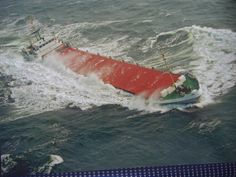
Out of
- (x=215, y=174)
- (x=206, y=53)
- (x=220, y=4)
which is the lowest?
(x=215, y=174)

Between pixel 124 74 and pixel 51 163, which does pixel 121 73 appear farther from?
pixel 51 163

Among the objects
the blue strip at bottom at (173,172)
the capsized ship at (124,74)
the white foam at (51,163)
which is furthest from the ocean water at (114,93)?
the blue strip at bottom at (173,172)

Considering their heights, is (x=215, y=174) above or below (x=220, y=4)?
below

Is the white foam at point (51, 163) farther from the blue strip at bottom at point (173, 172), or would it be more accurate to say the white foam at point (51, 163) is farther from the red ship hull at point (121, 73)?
the red ship hull at point (121, 73)

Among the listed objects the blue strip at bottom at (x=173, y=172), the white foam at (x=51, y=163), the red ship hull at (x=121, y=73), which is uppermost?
the red ship hull at (x=121, y=73)

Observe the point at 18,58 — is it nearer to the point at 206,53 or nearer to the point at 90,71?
the point at 90,71

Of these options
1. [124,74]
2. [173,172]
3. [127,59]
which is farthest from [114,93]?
[173,172]

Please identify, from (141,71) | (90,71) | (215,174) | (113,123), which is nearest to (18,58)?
(90,71)
